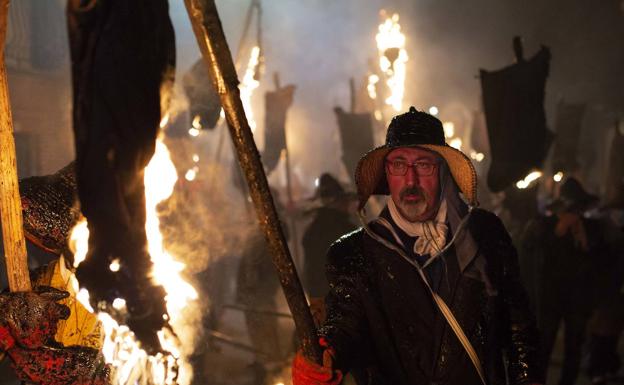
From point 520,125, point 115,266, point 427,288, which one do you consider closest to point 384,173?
point 427,288

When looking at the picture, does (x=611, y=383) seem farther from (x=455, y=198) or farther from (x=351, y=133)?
(x=351, y=133)

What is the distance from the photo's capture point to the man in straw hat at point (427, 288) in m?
2.70

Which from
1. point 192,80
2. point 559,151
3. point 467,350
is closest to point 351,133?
point 559,151

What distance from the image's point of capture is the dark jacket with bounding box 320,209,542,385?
8.84 feet

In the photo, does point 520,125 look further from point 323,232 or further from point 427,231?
point 427,231

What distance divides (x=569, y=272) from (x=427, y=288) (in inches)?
207

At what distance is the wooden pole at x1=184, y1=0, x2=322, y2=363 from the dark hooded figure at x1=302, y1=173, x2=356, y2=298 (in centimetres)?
557

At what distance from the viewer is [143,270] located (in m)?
1.73

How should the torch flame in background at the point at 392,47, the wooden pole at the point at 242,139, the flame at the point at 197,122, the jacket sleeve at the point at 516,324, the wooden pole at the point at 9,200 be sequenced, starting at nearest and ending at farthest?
the wooden pole at the point at 242,139 < the wooden pole at the point at 9,200 < the jacket sleeve at the point at 516,324 < the flame at the point at 197,122 < the torch flame in background at the point at 392,47

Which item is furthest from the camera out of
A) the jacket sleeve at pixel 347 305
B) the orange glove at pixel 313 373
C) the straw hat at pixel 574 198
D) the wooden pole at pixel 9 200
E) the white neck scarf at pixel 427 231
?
the straw hat at pixel 574 198

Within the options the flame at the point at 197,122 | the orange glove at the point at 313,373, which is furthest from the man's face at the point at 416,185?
Answer: the flame at the point at 197,122

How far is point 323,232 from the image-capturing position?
25.2 feet

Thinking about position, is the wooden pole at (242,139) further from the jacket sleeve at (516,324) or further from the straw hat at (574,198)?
the straw hat at (574,198)

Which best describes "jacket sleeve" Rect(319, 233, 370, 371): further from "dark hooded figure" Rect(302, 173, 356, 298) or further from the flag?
the flag
